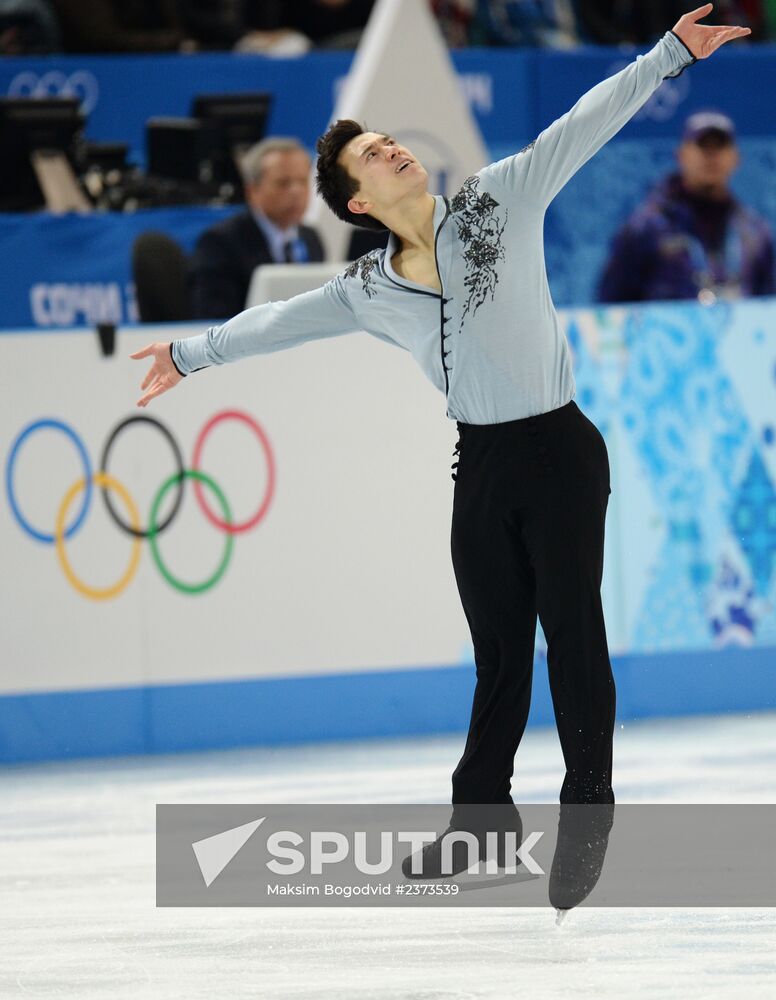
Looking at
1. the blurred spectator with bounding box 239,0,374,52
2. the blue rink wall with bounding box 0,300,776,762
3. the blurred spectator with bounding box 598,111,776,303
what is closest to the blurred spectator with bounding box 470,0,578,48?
the blurred spectator with bounding box 239,0,374,52

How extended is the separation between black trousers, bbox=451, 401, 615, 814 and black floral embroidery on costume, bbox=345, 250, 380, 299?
1.12ft

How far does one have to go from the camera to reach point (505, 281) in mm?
3576

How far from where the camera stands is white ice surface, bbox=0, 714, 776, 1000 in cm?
310

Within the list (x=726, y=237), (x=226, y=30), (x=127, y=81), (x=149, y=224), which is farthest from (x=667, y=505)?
(x=226, y=30)

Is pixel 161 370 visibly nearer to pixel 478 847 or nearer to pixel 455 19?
pixel 478 847

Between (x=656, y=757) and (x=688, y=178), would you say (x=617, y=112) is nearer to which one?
(x=656, y=757)

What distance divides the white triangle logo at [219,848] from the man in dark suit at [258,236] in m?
2.50

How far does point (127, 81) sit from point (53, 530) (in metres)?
3.36

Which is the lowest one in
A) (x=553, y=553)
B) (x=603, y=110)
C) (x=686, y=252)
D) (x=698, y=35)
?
(x=553, y=553)

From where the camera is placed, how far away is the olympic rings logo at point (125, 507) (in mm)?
5973

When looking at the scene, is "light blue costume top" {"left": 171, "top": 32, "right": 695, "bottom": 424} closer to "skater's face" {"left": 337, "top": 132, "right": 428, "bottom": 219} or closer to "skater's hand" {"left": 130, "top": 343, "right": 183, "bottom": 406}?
"skater's face" {"left": 337, "top": 132, "right": 428, "bottom": 219}

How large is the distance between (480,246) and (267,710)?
2891 mm

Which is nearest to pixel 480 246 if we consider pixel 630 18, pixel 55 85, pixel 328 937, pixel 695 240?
pixel 328 937

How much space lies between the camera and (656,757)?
18.3ft
